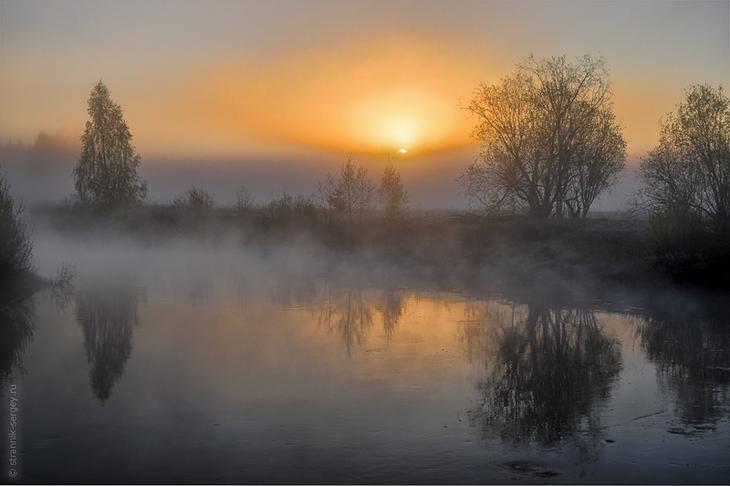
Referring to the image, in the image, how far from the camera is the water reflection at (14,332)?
12.4 metres

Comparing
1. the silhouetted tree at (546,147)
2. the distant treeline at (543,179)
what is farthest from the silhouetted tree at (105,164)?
the silhouetted tree at (546,147)

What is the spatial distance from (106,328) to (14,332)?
5.91ft

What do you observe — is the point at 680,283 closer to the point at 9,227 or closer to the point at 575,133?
the point at 575,133

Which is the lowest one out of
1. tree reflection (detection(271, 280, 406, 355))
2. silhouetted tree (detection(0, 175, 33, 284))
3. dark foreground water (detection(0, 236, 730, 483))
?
dark foreground water (detection(0, 236, 730, 483))

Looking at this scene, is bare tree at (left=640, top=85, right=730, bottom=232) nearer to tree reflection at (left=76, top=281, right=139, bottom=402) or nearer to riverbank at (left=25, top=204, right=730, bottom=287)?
riverbank at (left=25, top=204, right=730, bottom=287)

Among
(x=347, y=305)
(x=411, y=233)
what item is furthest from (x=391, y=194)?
(x=347, y=305)

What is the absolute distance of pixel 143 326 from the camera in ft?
53.7

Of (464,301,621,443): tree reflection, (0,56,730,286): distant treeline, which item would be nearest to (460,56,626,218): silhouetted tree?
(0,56,730,286): distant treeline

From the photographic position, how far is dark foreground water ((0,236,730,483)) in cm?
746

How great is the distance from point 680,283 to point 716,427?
17025mm

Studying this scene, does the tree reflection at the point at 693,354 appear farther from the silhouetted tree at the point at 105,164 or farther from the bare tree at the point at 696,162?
the silhouetted tree at the point at 105,164

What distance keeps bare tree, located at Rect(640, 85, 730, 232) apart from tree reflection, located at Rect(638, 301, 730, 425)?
8.54 metres

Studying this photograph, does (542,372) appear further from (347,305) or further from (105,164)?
(105,164)

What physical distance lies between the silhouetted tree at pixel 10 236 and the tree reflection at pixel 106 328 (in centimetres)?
192
